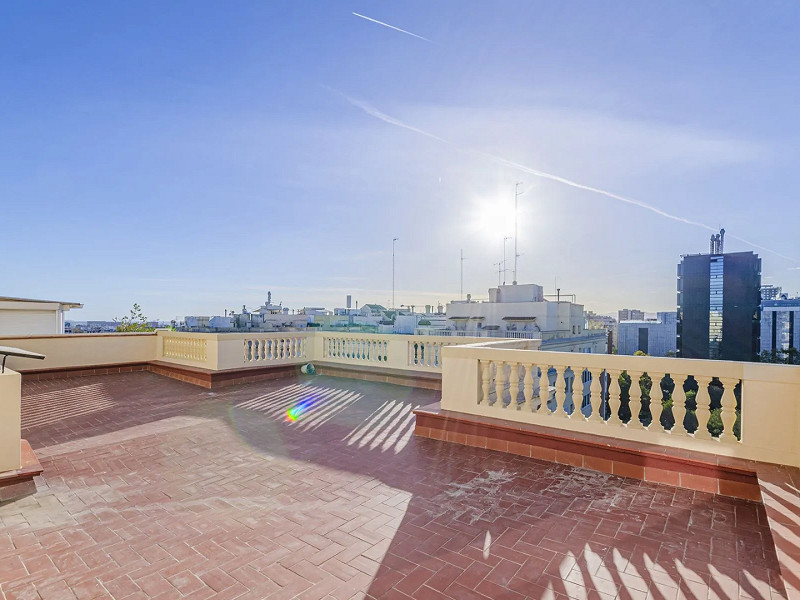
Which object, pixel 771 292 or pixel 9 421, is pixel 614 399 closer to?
pixel 9 421

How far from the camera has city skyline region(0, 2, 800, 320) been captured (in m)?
8.03

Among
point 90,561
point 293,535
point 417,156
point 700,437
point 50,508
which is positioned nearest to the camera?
point 90,561

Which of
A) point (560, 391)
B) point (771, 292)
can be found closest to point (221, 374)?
point (560, 391)

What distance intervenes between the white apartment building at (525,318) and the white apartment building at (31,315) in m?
23.6

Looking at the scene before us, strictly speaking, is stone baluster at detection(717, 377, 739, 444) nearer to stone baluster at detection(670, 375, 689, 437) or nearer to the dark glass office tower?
stone baluster at detection(670, 375, 689, 437)

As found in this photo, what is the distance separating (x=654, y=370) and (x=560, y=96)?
723 cm

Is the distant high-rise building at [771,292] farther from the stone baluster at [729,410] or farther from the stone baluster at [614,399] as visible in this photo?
the stone baluster at [614,399]

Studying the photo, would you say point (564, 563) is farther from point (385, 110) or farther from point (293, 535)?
point (385, 110)

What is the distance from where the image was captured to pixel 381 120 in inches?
417

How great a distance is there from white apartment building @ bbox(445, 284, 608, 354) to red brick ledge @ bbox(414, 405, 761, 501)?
24.7m

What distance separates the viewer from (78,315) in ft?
57.6

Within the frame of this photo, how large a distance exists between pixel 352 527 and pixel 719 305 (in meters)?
36.9

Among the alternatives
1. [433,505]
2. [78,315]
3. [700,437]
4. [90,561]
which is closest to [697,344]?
[700,437]

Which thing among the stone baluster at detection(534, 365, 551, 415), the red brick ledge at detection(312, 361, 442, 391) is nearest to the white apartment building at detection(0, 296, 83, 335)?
the red brick ledge at detection(312, 361, 442, 391)
